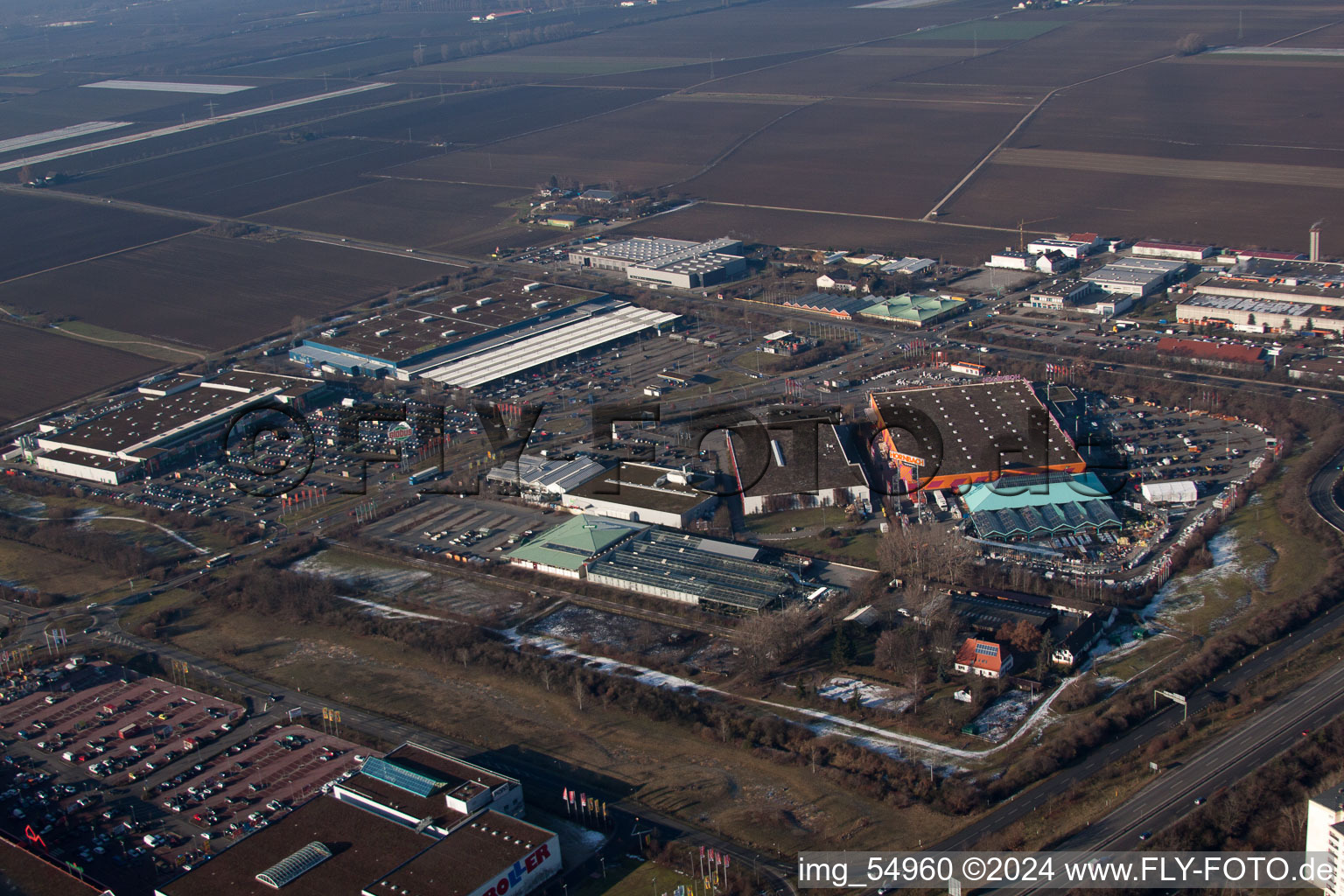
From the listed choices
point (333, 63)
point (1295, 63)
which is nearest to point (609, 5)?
point (333, 63)

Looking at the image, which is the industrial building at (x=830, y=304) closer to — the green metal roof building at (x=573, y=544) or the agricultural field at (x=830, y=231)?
the agricultural field at (x=830, y=231)

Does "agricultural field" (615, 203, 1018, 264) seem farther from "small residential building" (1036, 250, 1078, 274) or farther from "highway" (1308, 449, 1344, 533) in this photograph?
"highway" (1308, 449, 1344, 533)

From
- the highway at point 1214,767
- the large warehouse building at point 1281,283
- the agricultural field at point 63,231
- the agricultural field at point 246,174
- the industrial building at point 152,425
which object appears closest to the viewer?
the highway at point 1214,767

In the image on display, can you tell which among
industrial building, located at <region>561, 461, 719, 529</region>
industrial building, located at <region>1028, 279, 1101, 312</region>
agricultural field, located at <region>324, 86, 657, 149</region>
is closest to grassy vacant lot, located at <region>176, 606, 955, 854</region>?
industrial building, located at <region>561, 461, 719, 529</region>

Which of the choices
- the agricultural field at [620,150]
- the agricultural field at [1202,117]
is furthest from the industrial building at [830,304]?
the agricultural field at [1202,117]

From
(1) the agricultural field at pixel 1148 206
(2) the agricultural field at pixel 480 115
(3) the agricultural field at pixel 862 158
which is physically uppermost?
(2) the agricultural field at pixel 480 115

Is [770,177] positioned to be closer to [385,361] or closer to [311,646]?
[385,361]
